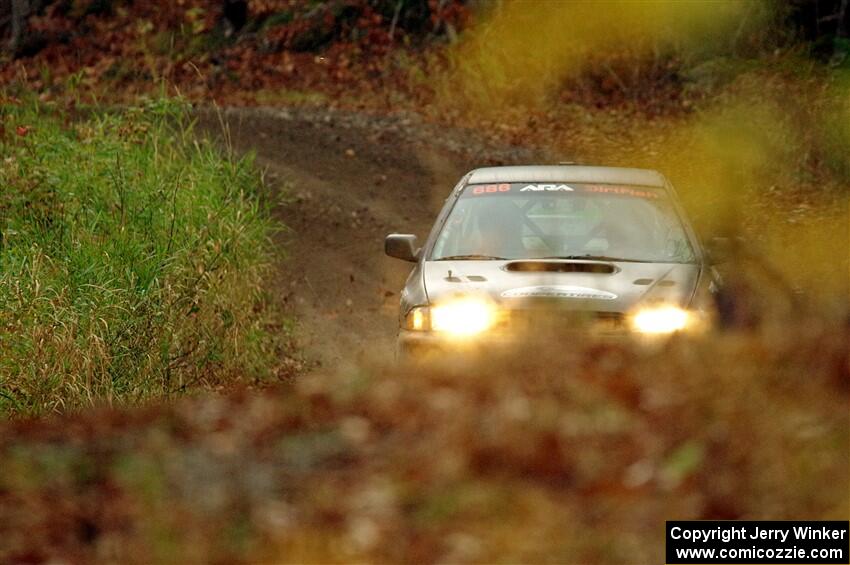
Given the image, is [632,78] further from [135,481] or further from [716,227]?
[135,481]

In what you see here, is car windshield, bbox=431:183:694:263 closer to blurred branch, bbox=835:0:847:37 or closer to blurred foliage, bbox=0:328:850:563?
blurred foliage, bbox=0:328:850:563

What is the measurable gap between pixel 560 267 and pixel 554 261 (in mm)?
100

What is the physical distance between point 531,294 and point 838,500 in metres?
3.08

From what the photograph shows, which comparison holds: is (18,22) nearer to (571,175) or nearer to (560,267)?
(571,175)

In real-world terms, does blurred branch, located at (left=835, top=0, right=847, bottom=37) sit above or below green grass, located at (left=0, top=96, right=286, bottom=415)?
below

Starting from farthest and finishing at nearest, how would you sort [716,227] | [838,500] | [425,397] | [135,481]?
[716,227] → [425,397] → [135,481] → [838,500]

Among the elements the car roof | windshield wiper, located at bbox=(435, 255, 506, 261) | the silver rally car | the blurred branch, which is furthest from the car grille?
the blurred branch

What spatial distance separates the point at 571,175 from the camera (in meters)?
9.12

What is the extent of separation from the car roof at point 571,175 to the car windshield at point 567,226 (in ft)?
0.23

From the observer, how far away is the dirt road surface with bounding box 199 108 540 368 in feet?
43.1

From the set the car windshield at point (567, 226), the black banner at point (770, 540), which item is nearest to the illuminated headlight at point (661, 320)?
the car windshield at point (567, 226)

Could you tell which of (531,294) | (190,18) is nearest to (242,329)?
(531,294)

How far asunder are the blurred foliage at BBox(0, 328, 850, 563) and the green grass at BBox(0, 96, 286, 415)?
273 centimetres

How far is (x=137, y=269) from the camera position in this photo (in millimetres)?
10047
